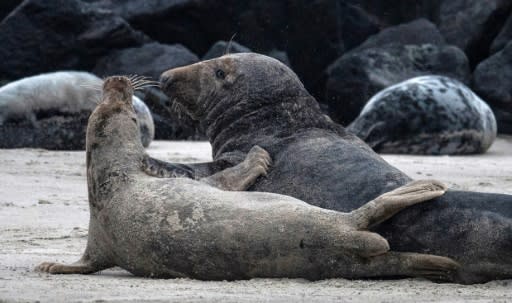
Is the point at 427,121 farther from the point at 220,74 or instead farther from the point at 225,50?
the point at 220,74

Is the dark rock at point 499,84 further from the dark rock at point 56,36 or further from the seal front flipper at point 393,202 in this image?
the seal front flipper at point 393,202

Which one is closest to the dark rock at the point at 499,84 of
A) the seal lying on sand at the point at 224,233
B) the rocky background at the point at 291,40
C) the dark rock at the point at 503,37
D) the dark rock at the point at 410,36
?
the rocky background at the point at 291,40

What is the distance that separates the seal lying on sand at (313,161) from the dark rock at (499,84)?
10074 millimetres

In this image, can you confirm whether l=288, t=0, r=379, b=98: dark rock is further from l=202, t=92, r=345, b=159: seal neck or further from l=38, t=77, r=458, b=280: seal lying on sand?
l=38, t=77, r=458, b=280: seal lying on sand

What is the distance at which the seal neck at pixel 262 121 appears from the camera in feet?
19.4

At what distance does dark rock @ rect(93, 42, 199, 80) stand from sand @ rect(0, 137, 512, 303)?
6.10 meters

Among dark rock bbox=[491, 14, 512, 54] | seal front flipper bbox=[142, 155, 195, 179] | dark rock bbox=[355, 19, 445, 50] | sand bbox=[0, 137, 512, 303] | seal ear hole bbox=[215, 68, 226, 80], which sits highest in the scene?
seal ear hole bbox=[215, 68, 226, 80]

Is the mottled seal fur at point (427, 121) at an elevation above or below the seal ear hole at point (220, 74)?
below

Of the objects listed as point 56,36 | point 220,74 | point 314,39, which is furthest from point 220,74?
point 314,39

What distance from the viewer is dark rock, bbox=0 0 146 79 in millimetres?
16641

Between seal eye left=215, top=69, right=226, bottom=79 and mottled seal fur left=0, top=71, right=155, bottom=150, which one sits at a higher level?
seal eye left=215, top=69, right=226, bottom=79

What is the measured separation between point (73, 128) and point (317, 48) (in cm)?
756

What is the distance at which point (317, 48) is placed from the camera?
1838cm

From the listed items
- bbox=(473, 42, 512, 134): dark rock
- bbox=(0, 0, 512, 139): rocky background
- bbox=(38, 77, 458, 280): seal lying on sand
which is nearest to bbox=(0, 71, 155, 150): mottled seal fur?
bbox=(0, 0, 512, 139): rocky background
